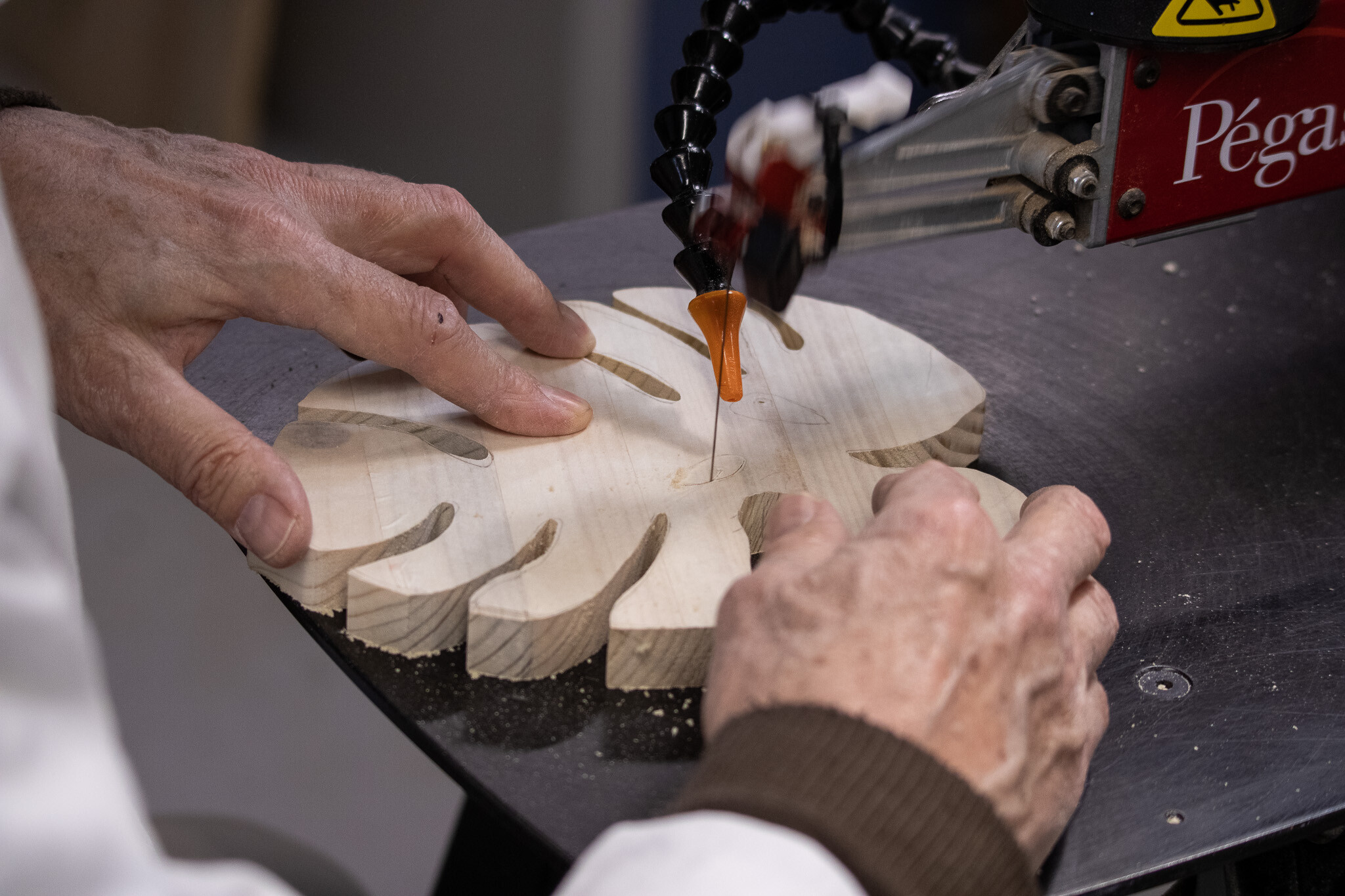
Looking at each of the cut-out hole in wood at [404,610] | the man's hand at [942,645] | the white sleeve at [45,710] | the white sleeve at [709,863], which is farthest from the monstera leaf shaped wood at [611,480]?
the white sleeve at [45,710]

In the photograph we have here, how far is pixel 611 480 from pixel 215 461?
0.34m

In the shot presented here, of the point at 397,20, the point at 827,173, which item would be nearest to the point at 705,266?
the point at 827,173

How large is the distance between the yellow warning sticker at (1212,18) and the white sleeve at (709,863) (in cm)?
72

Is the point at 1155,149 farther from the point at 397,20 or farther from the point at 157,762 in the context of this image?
the point at 397,20

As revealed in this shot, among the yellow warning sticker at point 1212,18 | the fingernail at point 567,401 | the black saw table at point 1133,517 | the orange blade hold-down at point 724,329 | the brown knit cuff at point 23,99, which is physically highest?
the yellow warning sticker at point 1212,18

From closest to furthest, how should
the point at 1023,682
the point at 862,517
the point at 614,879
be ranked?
the point at 614,879 → the point at 1023,682 → the point at 862,517

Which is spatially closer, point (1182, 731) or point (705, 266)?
point (1182, 731)

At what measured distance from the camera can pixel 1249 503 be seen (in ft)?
3.53

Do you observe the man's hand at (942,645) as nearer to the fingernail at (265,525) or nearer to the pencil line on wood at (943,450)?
the pencil line on wood at (943,450)

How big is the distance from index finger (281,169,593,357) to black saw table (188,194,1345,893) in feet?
0.65

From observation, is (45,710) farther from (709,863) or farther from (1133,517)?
(1133,517)

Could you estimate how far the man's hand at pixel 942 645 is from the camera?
695 mm

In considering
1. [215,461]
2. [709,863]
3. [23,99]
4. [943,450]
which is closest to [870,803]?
[709,863]

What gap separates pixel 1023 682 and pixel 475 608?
1.31ft
